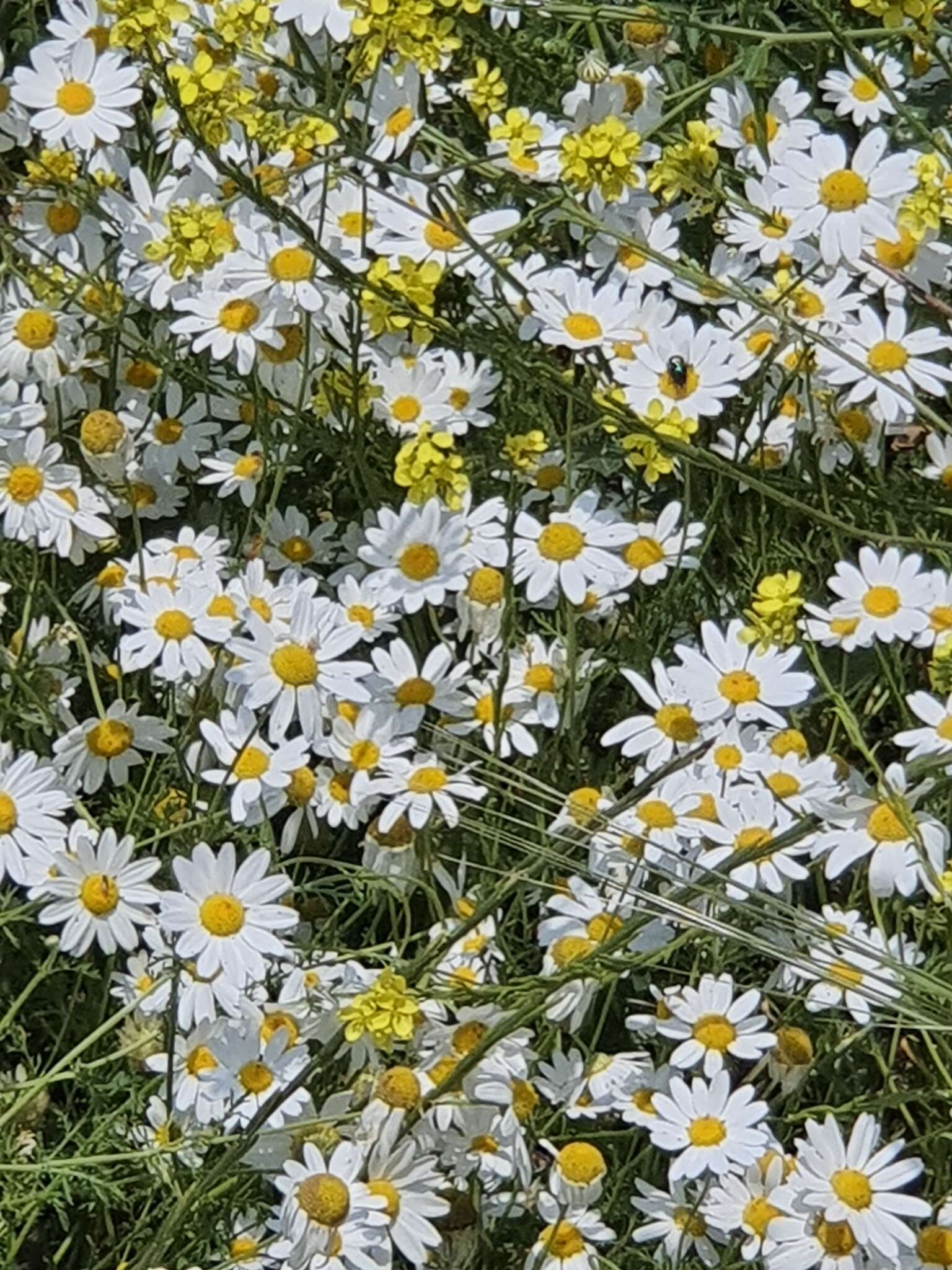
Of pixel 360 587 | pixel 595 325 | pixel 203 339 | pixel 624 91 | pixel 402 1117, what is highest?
pixel 624 91

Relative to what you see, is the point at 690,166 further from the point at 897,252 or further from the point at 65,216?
the point at 65,216

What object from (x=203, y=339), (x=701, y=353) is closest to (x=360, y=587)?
(x=203, y=339)

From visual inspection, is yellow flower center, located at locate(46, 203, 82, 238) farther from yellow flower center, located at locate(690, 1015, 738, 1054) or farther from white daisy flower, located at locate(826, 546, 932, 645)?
yellow flower center, located at locate(690, 1015, 738, 1054)

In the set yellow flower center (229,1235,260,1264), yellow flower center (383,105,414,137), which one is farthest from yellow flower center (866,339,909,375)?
yellow flower center (229,1235,260,1264)

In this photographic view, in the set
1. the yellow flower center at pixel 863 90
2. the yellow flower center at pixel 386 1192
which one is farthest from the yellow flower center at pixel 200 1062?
the yellow flower center at pixel 863 90

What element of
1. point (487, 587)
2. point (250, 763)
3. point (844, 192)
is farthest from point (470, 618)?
point (844, 192)

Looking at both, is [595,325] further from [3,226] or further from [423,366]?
[3,226]
